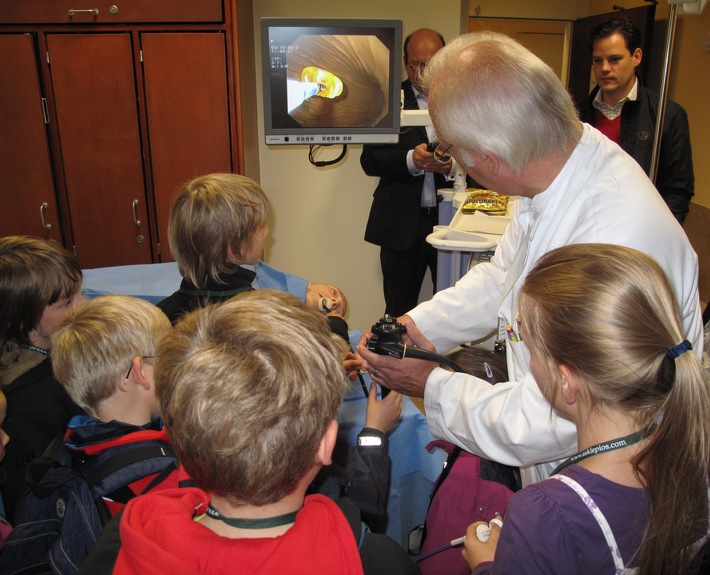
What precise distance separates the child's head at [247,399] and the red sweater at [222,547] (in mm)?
57

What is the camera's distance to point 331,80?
6.03ft

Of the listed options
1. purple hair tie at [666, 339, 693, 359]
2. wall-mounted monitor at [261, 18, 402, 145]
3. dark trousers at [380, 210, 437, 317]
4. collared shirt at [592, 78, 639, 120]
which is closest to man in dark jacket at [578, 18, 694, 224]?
collared shirt at [592, 78, 639, 120]

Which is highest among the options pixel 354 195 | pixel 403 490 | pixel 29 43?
pixel 29 43

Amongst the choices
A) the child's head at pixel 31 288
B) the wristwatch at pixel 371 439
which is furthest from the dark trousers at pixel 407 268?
the wristwatch at pixel 371 439

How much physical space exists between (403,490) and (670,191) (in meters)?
2.20

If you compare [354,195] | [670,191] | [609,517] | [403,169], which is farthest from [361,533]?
[354,195]

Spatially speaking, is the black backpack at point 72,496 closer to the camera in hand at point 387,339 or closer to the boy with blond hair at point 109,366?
the boy with blond hair at point 109,366

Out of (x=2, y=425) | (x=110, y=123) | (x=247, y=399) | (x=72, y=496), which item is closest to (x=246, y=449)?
(x=247, y=399)

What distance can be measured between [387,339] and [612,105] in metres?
2.34

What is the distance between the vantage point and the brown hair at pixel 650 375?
83 cm

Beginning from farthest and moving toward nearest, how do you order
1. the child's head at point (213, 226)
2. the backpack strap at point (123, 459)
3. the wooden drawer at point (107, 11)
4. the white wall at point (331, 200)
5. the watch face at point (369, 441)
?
the white wall at point (331, 200), the wooden drawer at point (107, 11), the child's head at point (213, 226), the watch face at point (369, 441), the backpack strap at point (123, 459)

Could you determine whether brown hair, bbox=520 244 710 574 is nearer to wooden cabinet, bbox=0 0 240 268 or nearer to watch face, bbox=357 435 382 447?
watch face, bbox=357 435 382 447

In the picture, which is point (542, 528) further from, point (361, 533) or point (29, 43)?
point (29, 43)

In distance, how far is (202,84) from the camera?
9.23 ft
